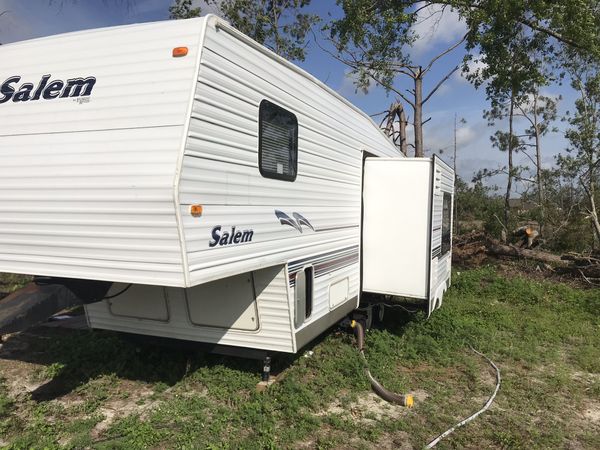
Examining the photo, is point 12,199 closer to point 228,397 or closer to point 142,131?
point 142,131

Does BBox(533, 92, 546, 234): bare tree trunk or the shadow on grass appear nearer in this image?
the shadow on grass

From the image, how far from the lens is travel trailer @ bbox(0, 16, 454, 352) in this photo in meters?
3.07

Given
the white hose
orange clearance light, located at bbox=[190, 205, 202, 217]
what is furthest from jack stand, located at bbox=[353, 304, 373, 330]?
orange clearance light, located at bbox=[190, 205, 202, 217]

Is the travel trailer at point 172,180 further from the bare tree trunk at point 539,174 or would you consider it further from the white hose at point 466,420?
the bare tree trunk at point 539,174

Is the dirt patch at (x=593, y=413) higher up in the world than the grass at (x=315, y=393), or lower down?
lower down

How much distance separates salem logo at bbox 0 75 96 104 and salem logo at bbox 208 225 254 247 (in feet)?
4.55

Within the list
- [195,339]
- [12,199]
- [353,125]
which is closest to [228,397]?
[195,339]

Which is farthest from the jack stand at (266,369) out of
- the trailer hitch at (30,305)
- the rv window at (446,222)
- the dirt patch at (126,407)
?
the rv window at (446,222)

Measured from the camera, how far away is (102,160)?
10.5 ft

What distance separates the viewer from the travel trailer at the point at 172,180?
3.07m

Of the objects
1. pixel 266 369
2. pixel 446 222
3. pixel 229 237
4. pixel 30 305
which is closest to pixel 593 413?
pixel 266 369

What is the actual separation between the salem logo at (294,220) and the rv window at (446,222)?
305cm

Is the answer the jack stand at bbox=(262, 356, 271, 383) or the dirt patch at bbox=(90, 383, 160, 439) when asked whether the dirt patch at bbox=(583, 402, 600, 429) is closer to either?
the jack stand at bbox=(262, 356, 271, 383)

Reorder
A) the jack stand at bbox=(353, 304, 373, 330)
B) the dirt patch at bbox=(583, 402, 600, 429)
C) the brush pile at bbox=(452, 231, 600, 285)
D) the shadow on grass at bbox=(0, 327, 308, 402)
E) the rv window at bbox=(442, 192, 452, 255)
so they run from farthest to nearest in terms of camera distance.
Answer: the brush pile at bbox=(452, 231, 600, 285) < the rv window at bbox=(442, 192, 452, 255) < the jack stand at bbox=(353, 304, 373, 330) < the shadow on grass at bbox=(0, 327, 308, 402) < the dirt patch at bbox=(583, 402, 600, 429)
